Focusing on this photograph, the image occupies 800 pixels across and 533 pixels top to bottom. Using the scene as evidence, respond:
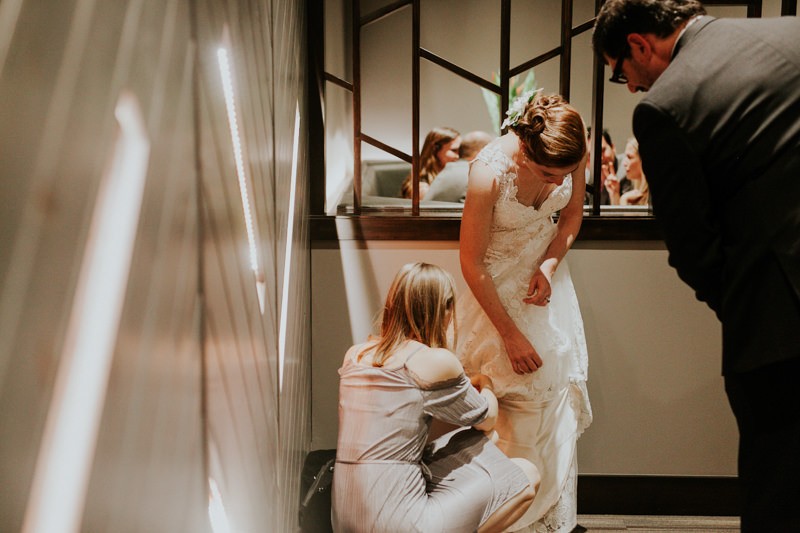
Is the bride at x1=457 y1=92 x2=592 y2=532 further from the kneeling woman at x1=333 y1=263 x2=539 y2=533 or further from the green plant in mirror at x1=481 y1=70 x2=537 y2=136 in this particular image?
the green plant in mirror at x1=481 y1=70 x2=537 y2=136

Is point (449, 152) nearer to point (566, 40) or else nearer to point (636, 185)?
point (636, 185)

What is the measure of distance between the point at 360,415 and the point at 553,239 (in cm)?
86

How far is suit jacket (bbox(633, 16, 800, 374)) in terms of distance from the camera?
1270 mm

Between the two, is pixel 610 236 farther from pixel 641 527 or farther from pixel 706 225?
pixel 706 225

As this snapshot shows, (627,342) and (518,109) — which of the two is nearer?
(518,109)

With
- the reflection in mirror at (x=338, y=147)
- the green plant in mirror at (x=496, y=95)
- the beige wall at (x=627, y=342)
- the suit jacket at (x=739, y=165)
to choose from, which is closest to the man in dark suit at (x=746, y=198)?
the suit jacket at (x=739, y=165)

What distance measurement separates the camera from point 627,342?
2.77 meters

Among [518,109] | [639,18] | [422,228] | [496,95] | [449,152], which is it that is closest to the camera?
[639,18]

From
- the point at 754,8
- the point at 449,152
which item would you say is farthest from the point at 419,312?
the point at 449,152

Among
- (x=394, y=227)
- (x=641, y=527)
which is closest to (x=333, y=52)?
(x=394, y=227)

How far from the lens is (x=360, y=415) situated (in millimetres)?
1916

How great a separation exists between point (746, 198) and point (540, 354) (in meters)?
1.04

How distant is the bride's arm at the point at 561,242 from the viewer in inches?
88.0

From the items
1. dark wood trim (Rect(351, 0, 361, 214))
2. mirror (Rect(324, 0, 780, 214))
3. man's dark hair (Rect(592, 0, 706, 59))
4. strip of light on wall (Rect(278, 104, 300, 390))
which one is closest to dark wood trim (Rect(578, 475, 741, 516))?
dark wood trim (Rect(351, 0, 361, 214))
